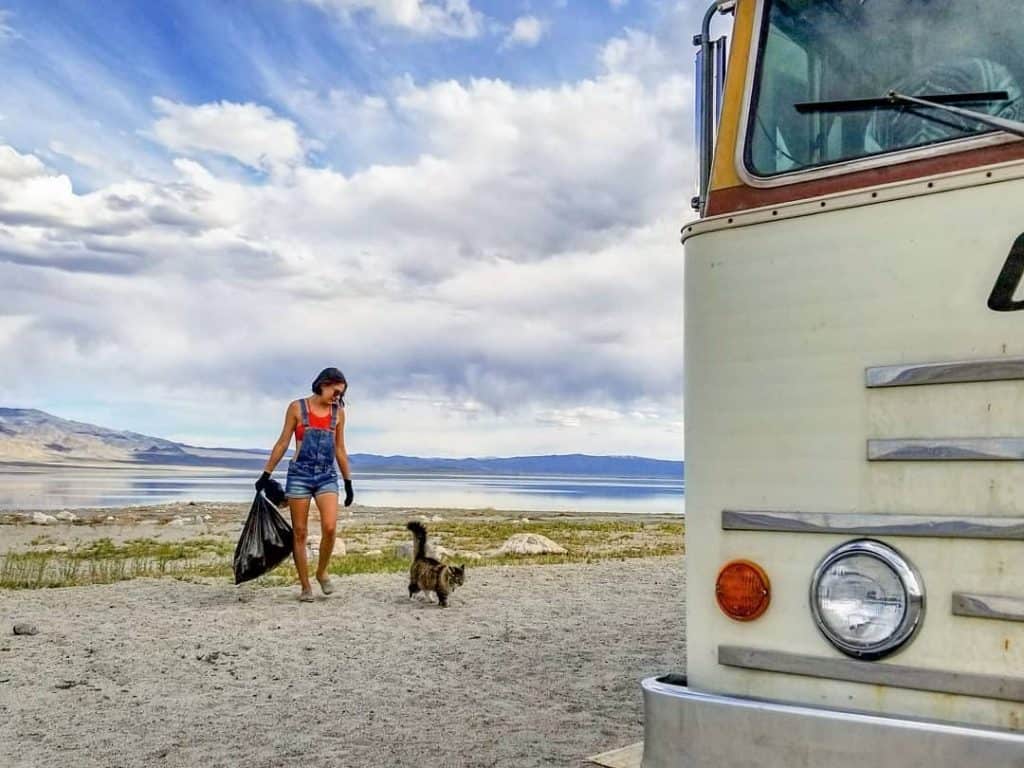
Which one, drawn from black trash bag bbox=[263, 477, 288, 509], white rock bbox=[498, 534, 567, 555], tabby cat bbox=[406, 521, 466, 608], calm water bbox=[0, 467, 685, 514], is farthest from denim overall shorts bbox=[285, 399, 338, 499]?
calm water bbox=[0, 467, 685, 514]

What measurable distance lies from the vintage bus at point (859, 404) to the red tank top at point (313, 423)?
21.7ft

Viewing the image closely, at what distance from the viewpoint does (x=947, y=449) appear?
268 cm

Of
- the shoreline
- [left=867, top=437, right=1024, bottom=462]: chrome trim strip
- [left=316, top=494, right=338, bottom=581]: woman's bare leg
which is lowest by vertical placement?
the shoreline

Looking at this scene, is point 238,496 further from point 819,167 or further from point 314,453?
point 819,167

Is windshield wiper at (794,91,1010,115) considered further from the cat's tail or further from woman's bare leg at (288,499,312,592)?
the cat's tail

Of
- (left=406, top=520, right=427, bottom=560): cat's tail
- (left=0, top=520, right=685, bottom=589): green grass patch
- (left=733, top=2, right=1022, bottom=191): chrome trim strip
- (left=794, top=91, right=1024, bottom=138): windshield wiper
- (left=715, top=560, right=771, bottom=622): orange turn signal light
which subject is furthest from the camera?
(left=0, top=520, right=685, bottom=589): green grass patch

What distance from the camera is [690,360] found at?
3189mm

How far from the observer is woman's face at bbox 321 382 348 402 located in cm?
952

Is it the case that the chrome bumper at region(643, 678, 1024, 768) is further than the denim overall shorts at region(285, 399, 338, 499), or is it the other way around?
the denim overall shorts at region(285, 399, 338, 499)

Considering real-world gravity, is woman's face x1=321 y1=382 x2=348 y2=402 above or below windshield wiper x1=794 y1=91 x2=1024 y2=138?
below

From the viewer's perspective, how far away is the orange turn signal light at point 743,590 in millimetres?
2959

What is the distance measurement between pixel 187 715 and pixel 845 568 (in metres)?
4.65

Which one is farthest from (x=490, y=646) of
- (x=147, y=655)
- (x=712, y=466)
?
(x=712, y=466)

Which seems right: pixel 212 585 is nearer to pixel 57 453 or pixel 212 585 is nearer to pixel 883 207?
pixel 883 207
